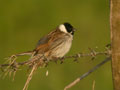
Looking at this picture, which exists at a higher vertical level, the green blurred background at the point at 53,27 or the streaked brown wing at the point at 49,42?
the streaked brown wing at the point at 49,42

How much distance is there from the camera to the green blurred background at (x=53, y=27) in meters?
7.18

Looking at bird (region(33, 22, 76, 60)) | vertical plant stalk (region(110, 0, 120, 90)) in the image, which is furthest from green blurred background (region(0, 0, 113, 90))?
vertical plant stalk (region(110, 0, 120, 90))

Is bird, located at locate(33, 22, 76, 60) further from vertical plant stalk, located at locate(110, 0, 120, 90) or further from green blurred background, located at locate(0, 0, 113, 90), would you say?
vertical plant stalk, located at locate(110, 0, 120, 90)

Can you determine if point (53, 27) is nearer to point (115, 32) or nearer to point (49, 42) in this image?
point (49, 42)

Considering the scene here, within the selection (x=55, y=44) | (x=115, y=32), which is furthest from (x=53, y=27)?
(x=115, y=32)

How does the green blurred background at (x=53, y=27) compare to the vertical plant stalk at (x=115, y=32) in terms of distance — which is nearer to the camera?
the vertical plant stalk at (x=115, y=32)

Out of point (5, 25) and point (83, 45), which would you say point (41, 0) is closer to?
point (5, 25)

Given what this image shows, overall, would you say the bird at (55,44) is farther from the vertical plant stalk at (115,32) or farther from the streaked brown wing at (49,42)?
the vertical plant stalk at (115,32)

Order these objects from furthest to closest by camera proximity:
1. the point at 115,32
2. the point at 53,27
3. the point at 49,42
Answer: the point at 53,27
the point at 49,42
the point at 115,32

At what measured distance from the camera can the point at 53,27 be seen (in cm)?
937

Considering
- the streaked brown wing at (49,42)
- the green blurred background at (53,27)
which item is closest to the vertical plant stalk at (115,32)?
the streaked brown wing at (49,42)

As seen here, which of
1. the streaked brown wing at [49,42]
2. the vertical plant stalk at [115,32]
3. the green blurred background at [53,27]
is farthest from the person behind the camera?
the green blurred background at [53,27]

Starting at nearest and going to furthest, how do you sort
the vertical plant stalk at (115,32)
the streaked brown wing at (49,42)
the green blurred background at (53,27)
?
1. the vertical plant stalk at (115,32)
2. the streaked brown wing at (49,42)
3. the green blurred background at (53,27)

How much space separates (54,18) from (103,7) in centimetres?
93
